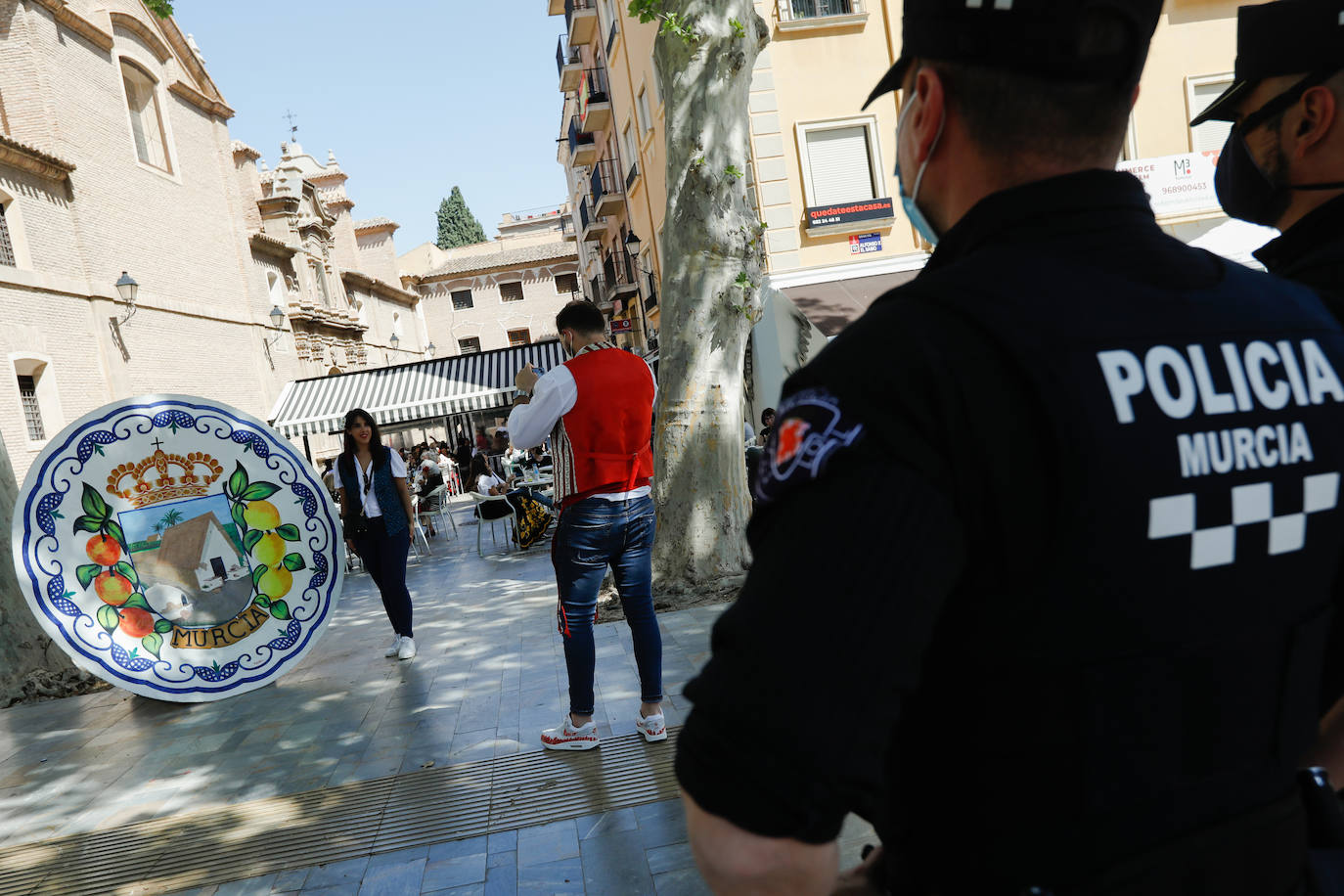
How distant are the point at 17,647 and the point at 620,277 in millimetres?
24227

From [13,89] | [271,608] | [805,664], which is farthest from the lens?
[13,89]

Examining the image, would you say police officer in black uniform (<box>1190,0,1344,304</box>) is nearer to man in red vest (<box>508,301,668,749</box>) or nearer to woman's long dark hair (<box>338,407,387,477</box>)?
man in red vest (<box>508,301,668,749</box>)

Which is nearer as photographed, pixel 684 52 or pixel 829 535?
pixel 829 535

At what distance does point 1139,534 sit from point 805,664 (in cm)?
34

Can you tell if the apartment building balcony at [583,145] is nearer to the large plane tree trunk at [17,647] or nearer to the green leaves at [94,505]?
the large plane tree trunk at [17,647]

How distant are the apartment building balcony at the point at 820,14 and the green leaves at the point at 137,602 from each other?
13.2 m

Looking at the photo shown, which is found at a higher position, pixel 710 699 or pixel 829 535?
pixel 829 535

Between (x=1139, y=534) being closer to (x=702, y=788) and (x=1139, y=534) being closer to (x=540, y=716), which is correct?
(x=702, y=788)

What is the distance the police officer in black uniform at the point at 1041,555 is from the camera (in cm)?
85

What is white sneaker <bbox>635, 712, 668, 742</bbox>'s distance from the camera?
4.64 metres

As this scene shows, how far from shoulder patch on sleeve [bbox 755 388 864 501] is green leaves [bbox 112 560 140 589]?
20.2 ft

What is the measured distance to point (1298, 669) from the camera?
98 cm

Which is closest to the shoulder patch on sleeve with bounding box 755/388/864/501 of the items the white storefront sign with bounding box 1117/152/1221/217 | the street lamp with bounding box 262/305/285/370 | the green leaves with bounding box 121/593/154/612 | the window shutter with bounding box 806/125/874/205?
the green leaves with bounding box 121/593/154/612

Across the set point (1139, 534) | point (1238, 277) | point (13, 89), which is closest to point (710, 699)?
point (1139, 534)
